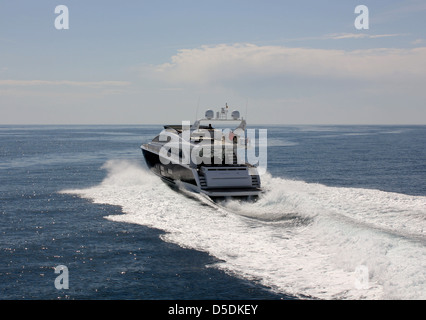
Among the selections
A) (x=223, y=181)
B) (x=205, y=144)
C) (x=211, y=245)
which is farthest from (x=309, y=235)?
(x=205, y=144)

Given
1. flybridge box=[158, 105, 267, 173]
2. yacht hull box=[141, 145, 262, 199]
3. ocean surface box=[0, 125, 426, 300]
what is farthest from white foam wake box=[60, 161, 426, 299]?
flybridge box=[158, 105, 267, 173]

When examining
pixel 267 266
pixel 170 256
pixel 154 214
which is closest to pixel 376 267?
pixel 267 266

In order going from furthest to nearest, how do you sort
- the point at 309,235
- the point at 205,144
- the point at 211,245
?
the point at 205,144 → the point at 309,235 → the point at 211,245

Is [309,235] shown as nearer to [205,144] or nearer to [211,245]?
[211,245]

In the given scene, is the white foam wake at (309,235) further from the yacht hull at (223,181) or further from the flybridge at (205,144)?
the flybridge at (205,144)

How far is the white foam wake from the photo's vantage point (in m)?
9.16

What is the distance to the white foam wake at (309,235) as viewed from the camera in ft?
30.0

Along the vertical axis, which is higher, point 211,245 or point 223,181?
point 223,181

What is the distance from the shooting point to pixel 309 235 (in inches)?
509

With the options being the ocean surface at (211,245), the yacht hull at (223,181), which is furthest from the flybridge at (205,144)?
the ocean surface at (211,245)

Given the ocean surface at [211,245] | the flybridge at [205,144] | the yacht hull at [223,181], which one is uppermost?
the flybridge at [205,144]

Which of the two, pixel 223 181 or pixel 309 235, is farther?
pixel 223 181
